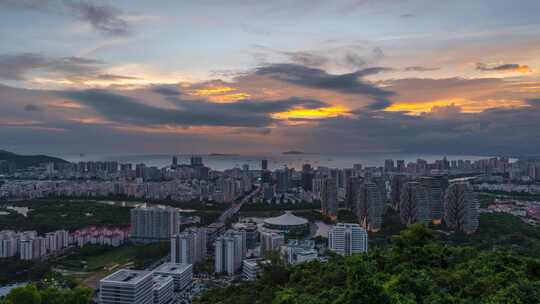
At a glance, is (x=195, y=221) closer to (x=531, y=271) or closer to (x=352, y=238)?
(x=352, y=238)

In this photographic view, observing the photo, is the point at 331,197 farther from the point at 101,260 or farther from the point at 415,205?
the point at 101,260

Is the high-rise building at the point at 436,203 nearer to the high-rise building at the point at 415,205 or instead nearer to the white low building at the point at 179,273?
the high-rise building at the point at 415,205

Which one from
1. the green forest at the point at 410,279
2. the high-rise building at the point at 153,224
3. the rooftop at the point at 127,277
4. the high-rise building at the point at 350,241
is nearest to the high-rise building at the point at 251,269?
the green forest at the point at 410,279

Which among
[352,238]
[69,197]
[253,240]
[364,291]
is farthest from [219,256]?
[69,197]

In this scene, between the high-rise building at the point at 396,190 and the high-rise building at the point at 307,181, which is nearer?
the high-rise building at the point at 396,190

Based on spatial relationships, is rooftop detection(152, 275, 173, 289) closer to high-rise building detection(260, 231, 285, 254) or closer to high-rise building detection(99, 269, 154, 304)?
high-rise building detection(99, 269, 154, 304)

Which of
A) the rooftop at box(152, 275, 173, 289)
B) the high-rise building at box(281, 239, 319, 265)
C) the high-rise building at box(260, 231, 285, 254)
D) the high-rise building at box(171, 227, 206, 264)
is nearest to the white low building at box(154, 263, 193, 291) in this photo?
the rooftop at box(152, 275, 173, 289)
